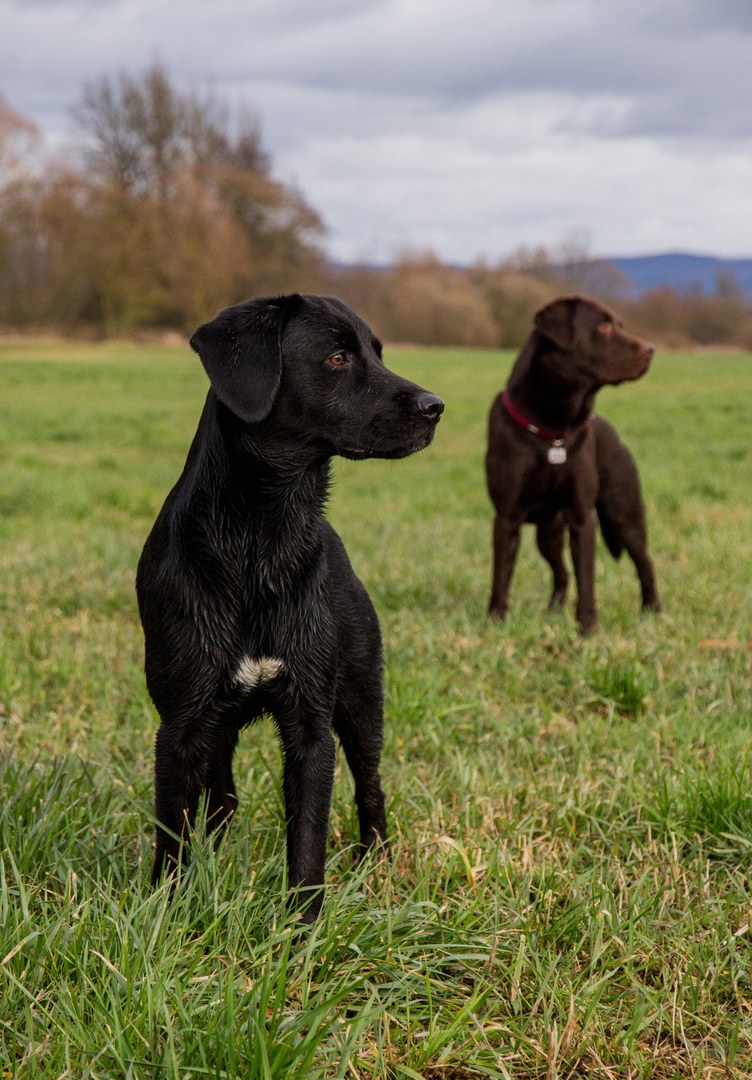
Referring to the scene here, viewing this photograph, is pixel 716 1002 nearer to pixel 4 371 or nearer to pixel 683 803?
pixel 683 803

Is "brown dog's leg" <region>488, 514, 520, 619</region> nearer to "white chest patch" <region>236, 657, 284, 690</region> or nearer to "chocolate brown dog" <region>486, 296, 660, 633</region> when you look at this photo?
"chocolate brown dog" <region>486, 296, 660, 633</region>

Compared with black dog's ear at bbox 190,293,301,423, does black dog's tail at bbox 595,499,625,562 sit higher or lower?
lower

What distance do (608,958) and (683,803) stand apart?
2.46 feet

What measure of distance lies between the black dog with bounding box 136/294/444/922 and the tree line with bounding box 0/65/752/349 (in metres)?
43.6

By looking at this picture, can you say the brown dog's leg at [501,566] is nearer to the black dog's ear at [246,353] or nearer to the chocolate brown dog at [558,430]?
the chocolate brown dog at [558,430]

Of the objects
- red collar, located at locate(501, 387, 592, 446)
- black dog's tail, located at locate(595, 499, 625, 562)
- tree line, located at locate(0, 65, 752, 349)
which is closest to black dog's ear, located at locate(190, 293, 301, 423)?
red collar, located at locate(501, 387, 592, 446)

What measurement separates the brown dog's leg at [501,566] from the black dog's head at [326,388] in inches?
106

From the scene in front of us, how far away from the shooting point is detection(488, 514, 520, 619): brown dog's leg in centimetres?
496

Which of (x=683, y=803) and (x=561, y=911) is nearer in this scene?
(x=561, y=911)

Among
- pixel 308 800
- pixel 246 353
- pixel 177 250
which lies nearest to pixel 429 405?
pixel 246 353

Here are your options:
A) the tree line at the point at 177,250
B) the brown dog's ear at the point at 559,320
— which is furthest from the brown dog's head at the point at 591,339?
the tree line at the point at 177,250

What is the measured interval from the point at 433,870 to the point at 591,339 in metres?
3.17

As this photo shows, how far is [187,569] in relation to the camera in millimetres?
2182

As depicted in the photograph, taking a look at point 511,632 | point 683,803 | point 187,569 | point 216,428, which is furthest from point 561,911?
point 511,632
